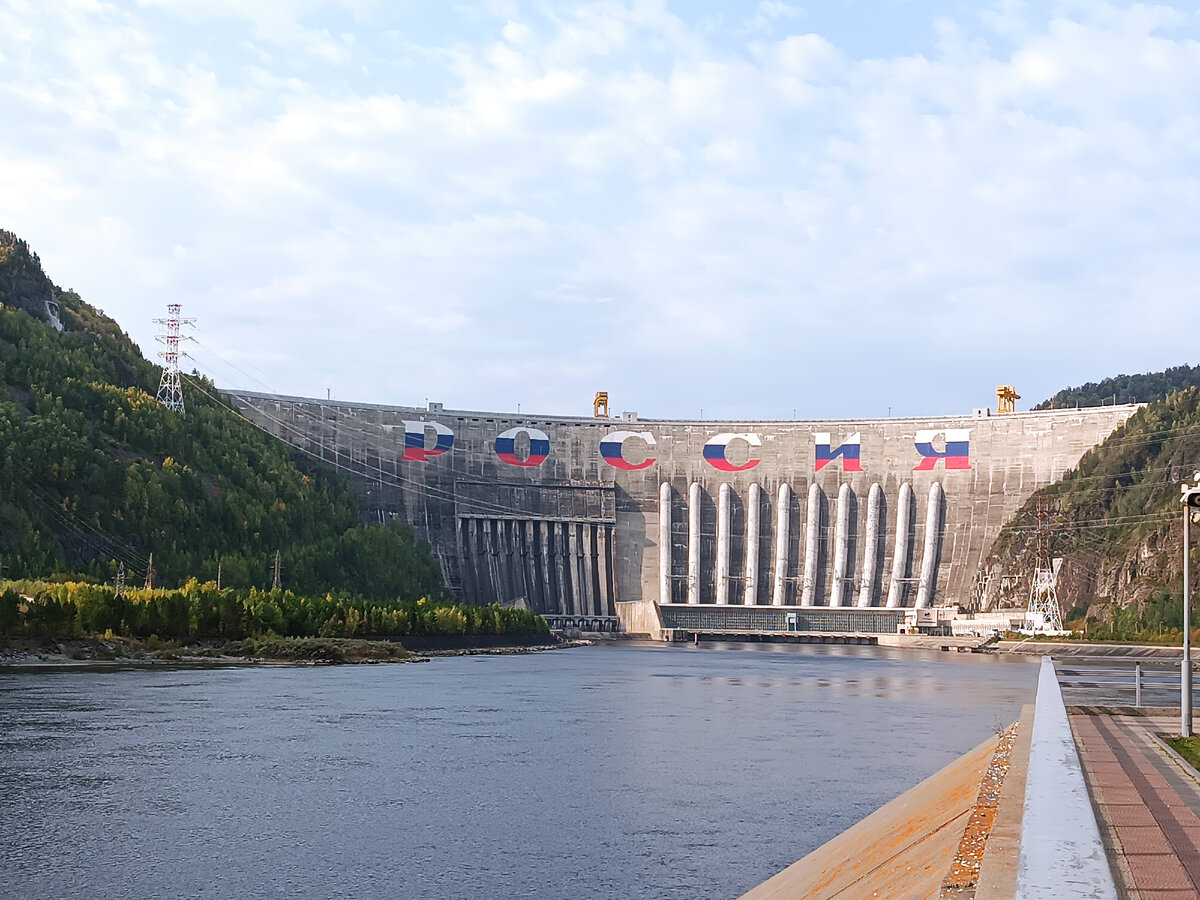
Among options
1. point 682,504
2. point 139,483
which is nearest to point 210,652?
point 139,483

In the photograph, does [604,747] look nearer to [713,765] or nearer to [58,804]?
[713,765]

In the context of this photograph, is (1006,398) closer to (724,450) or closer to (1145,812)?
(724,450)

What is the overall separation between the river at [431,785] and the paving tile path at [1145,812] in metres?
5.01

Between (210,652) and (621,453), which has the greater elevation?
(621,453)

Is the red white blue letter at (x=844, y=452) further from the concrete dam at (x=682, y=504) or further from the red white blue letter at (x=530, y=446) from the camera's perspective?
the red white blue letter at (x=530, y=446)

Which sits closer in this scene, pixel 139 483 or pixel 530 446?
pixel 139 483

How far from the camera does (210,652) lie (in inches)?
3115

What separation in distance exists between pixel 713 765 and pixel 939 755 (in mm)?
6420

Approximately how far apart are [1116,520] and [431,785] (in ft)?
485

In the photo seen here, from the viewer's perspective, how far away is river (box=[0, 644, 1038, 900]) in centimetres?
1847

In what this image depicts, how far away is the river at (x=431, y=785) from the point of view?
1847cm

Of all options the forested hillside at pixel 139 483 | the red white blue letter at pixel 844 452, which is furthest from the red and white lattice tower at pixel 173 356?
the red white blue letter at pixel 844 452

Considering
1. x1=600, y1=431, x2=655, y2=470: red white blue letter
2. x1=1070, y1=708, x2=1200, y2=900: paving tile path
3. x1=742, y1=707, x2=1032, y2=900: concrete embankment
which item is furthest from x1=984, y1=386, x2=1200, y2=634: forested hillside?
x1=742, y1=707, x2=1032, y2=900: concrete embankment

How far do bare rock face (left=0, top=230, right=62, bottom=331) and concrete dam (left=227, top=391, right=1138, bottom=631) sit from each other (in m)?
28.5
